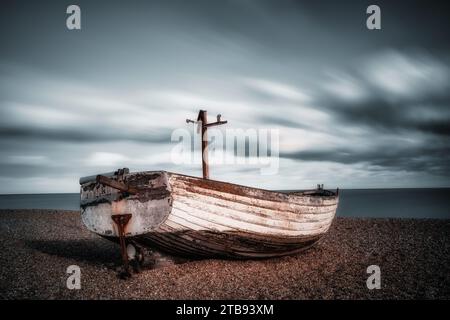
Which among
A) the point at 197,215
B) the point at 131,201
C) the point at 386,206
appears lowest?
the point at 386,206

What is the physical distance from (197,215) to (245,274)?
1.88 meters

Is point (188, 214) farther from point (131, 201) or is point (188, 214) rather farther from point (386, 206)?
point (386, 206)

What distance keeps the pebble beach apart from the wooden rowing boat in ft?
1.74

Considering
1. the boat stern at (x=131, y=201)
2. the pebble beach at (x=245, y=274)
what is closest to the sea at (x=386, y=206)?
the pebble beach at (x=245, y=274)

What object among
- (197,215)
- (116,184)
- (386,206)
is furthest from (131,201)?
(386,206)

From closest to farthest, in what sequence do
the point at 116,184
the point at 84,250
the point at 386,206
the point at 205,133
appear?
1. the point at 116,184
2. the point at 205,133
3. the point at 84,250
4. the point at 386,206

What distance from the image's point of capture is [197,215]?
6102 mm

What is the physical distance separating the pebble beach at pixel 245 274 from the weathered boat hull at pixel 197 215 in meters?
0.55

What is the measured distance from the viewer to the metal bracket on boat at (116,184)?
579cm

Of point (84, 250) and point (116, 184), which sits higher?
point (116, 184)

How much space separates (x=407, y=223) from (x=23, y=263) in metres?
16.5

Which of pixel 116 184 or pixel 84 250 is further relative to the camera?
pixel 84 250

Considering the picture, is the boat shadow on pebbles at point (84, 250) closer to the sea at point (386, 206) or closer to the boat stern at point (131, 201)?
the boat stern at point (131, 201)
